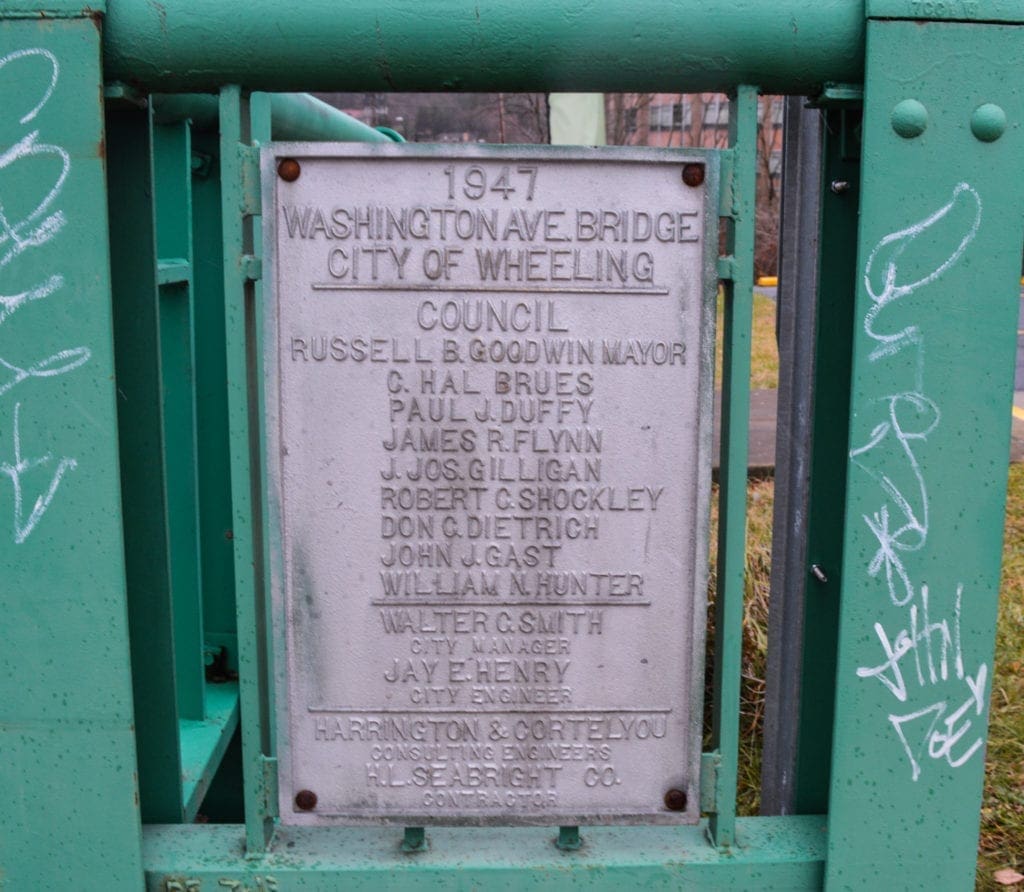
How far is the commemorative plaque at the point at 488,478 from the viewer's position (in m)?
1.98

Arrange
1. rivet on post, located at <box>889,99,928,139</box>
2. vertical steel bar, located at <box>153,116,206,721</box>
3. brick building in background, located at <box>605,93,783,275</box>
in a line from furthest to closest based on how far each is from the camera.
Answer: brick building in background, located at <box>605,93,783,275</box>, vertical steel bar, located at <box>153,116,206,721</box>, rivet on post, located at <box>889,99,928,139</box>

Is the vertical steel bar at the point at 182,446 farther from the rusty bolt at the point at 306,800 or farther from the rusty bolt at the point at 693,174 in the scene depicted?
the rusty bolt at the point at 693,174

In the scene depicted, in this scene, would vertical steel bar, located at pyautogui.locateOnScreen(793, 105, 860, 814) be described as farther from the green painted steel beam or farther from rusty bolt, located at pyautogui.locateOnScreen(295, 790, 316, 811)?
rusty bolt, located at pyautogui.locateOnScreen(295, 790, 316, 811)

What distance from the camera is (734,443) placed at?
2049mm

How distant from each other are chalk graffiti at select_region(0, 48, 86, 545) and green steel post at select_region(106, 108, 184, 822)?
0.51ft

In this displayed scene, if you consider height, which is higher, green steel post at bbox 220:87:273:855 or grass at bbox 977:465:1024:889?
green steel post at bbox 220:87:273:855

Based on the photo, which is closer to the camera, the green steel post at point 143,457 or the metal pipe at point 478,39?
the metal pipe at point 478,39

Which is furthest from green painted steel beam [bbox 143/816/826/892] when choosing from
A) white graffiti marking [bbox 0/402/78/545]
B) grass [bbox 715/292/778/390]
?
grass [bbox 715/292/778/390]

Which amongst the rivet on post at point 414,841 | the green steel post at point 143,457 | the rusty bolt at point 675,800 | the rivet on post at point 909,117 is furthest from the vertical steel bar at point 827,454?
the green steel post at point 143,457

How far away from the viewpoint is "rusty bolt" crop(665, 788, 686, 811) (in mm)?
2139

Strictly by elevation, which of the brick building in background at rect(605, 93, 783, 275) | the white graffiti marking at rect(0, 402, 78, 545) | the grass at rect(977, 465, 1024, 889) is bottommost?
the grass at rect(977, 465, 1024, 889)

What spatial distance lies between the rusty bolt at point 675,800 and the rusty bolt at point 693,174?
1086 millimetres

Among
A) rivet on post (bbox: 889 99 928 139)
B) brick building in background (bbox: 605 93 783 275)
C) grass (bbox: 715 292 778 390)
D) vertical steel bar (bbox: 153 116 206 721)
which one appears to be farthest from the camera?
brick building in background (bbox: 605 93 783 275)

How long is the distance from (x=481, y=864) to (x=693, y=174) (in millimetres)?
1285
